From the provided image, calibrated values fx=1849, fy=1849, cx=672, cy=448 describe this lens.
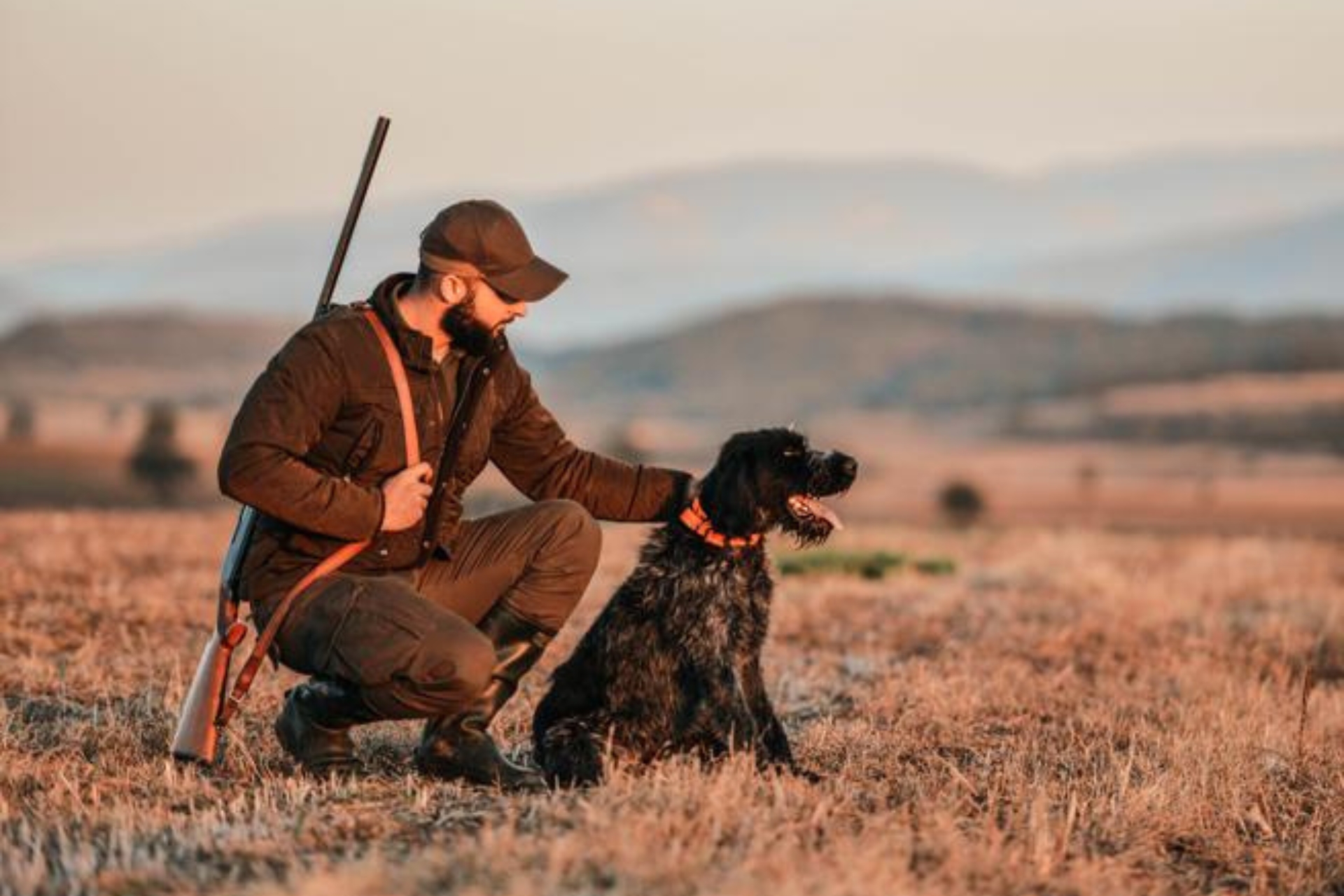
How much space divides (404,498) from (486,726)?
3.12 ft

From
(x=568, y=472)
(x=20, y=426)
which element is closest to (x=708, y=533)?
(x=568, y=472)

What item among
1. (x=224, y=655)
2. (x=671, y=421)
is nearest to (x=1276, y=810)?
(x=224, y=655)

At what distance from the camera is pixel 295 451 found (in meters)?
6.34

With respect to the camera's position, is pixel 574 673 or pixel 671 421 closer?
pixel 574 673

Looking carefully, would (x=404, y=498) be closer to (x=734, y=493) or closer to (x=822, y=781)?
(x=734, y=493)

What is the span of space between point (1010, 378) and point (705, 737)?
105931 millimetres

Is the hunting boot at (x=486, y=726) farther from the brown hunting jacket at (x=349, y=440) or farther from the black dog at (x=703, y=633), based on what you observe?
the brown hunting jacket at (x=349, y=440)

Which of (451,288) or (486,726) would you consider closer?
(451,288)

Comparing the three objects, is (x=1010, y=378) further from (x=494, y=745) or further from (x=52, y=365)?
(x=494, y=745)

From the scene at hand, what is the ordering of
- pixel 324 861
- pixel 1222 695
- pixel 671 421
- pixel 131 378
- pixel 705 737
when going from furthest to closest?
pixel 131 378
pixel 671 421
pixel 1222 695
pixel 705 737
pixel 324 861

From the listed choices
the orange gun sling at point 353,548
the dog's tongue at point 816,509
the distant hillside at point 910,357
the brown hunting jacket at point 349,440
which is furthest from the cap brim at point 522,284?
the distant hillside at point 910,357

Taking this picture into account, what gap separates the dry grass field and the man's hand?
3.00 ft

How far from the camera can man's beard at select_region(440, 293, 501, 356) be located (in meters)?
6.60

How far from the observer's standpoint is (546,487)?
7.35m
